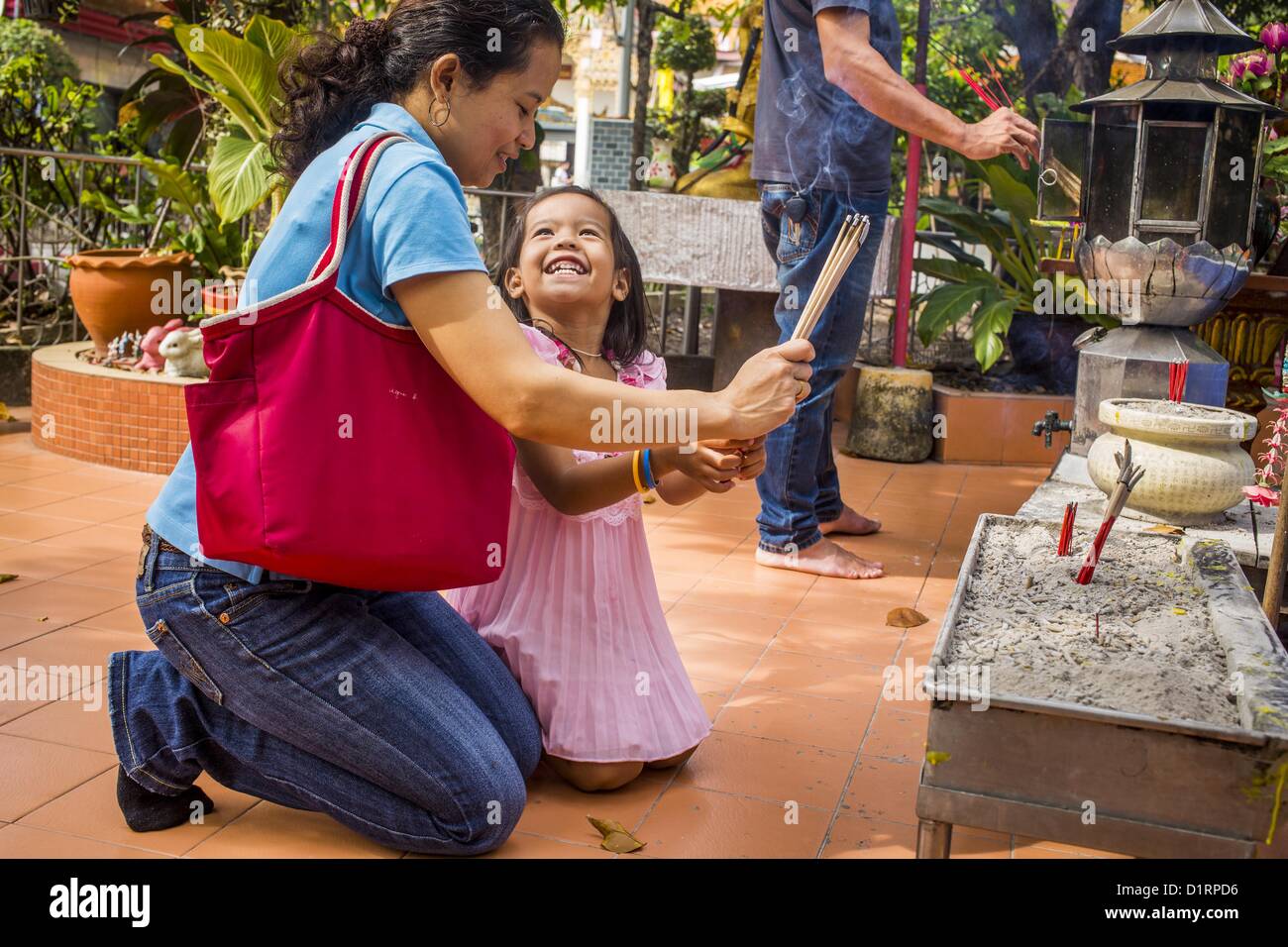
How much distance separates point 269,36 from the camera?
583 cm

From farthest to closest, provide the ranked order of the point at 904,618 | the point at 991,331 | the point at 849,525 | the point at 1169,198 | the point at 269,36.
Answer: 1. the point at 991,331
2. the point at 269,36
3. the point at 849,525
4. the point at 1169,198
5. the point at 904,618

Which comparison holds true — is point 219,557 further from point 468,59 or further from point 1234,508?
point 1234,508

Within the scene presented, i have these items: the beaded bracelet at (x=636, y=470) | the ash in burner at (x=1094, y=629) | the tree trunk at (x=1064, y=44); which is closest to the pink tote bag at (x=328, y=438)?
the beaded bracelet at (x=636, y=470)

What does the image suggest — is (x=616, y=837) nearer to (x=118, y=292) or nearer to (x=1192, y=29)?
(x=1192, y=29)

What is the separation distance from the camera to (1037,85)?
8.34m

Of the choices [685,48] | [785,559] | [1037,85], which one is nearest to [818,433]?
[785,559]

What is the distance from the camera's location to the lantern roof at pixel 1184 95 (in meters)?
3.71

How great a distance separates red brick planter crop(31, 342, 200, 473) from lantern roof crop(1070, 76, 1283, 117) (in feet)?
12.4

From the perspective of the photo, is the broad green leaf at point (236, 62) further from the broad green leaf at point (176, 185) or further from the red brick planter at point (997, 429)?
the red brick planter at point (997, 429)

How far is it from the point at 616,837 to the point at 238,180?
14.3 feet

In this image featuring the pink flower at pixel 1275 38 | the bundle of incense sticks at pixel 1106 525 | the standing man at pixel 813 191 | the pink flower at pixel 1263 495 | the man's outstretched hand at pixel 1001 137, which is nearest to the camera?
the bundle of incense sticks at pixel 1106 525
